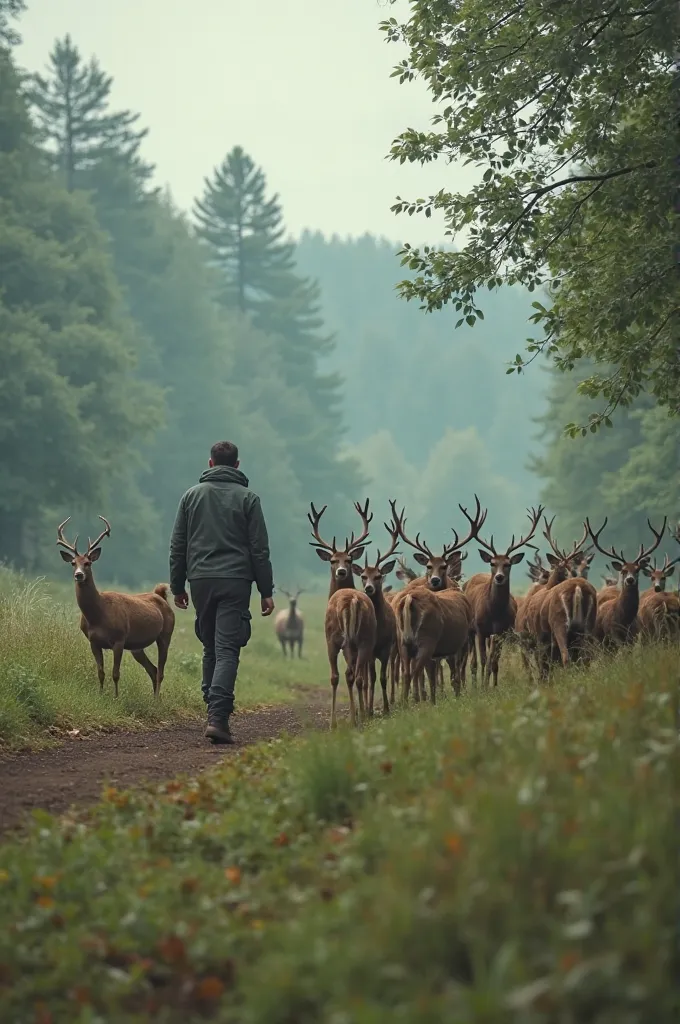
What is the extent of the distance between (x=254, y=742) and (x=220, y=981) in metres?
6.19

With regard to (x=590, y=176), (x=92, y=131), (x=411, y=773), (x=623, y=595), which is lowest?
(x=411, y=773)

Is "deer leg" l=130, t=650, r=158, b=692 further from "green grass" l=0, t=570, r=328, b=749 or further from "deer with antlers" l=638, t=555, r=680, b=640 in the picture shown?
"deer with antlers" l=638, t=555, r=680, b=640

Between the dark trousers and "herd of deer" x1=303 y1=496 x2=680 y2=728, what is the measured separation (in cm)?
96

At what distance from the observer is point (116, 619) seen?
515 inches

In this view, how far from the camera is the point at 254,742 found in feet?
35.6

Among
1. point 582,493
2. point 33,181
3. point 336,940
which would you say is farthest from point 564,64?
point 582,493

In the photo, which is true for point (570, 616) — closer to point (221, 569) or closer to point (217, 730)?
point (221, 569)

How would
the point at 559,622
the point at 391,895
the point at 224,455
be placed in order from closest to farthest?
the point at 391,895, the point at 224,455, the point at 559,622

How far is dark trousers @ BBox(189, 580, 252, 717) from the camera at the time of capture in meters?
10.8

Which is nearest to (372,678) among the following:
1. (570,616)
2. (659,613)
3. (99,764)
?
(570,616)

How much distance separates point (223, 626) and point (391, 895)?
6721 millimetres

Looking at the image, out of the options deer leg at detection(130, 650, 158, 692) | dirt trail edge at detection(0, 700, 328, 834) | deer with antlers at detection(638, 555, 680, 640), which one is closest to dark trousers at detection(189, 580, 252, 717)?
dirt trail edge at detection(0, 700, 328, 834)

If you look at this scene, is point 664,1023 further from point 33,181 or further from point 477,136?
point 33,181

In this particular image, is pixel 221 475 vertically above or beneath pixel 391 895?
above
